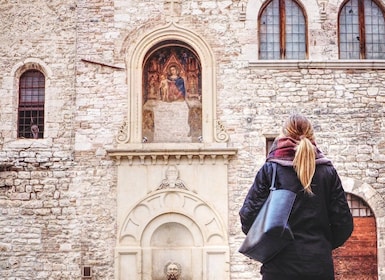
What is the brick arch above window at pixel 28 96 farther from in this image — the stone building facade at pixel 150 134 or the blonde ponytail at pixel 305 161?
the blonde ponytail at pixel 305 161

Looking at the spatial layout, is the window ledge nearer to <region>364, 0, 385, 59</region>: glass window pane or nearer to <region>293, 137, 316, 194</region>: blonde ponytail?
<region>364, 0, 385, 59</region>: glass window pane

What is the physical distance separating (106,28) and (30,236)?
15.9 feet

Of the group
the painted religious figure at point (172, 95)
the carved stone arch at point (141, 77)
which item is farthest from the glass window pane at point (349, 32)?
the painted religious figure at point (172, 95)

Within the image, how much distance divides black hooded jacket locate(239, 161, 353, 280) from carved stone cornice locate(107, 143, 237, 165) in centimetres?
821

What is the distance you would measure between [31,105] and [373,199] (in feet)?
25.7

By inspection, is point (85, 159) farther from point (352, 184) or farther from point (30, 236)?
point (352, 184)

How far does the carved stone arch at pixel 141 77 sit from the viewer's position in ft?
42.5

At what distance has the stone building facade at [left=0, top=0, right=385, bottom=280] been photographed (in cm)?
1277

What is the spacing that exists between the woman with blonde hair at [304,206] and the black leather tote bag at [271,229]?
8 centimetres

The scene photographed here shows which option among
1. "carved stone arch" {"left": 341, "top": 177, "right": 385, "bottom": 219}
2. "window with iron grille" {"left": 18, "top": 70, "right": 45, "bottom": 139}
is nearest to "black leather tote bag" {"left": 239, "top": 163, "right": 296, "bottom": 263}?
"carved stone arch" {"left": 341, "top": 177, "right": 385, "bottom": 219}

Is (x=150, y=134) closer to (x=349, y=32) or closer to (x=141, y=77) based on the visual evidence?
(x=141, y=77)

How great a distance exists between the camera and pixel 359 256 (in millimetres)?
12734

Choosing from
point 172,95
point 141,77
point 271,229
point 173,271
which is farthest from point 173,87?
point 271,229

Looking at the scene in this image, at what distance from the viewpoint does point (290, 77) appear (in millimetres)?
13102
